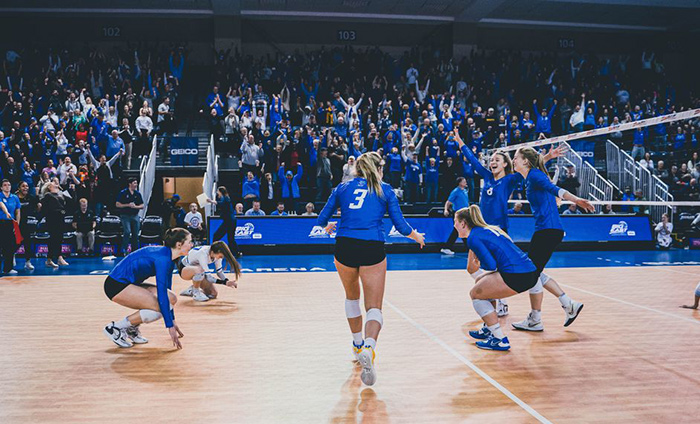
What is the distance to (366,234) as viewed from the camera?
4.33 metres

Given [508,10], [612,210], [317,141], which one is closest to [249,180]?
[317,141]

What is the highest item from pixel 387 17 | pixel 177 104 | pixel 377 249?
pixel 387 17

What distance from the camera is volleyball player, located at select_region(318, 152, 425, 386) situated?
4328 mm

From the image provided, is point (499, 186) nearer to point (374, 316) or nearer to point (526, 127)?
point (374, 316)

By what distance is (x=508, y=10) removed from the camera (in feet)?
81.9

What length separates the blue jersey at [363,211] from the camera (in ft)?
14.3

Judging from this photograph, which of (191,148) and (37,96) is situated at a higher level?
(37,96)

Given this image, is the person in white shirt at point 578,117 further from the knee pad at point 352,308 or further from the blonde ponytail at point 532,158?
the knee pad at point 352,308

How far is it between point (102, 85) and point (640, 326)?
20.5 m

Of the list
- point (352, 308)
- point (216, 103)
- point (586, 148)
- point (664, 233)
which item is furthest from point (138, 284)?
point (586, 148)

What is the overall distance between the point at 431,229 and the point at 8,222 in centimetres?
985

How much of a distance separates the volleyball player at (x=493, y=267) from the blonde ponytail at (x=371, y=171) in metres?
1.12

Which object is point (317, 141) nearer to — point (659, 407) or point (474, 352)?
point (474, 352)

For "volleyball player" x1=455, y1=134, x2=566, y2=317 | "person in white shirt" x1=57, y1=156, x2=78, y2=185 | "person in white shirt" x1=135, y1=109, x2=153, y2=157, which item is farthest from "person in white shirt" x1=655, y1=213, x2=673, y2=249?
"person in white shirt" x1=57, y1=156, x2=78, y2=185
